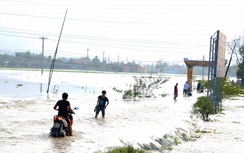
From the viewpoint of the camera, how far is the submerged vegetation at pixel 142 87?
32094mm

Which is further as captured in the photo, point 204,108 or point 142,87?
point 142,87

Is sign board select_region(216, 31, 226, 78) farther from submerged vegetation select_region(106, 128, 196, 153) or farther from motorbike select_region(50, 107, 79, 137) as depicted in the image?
motorbike select_region(50, 107, 79, 137)

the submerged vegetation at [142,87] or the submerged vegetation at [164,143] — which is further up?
the submerged vegetation at [142,87]

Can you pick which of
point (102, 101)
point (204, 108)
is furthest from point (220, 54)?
point (102, 101)

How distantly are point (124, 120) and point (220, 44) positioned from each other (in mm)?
10455

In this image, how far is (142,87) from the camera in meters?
34.1

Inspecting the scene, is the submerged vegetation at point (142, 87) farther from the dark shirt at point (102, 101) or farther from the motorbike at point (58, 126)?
the motorbike at point (58, 126)

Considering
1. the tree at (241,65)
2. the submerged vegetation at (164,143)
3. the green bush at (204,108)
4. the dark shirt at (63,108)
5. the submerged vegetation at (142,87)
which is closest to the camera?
the submerged vegetation at (164,143)

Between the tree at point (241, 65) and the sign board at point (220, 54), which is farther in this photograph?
the tree at point (241, 65)

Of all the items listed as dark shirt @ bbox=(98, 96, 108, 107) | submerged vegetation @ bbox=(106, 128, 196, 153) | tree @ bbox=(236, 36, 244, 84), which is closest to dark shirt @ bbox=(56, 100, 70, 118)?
submerged vegetation @ bbox=(106, 128, 196, 153)

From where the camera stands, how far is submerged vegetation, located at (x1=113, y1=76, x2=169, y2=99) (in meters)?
32.1

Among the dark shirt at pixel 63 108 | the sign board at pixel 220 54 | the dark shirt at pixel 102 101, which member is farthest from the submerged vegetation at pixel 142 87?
the dark shirt at pixel 63 108

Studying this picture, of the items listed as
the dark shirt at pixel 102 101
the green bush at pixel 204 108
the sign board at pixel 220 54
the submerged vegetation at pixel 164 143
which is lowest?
the submerged vegetation at pixel 164 143

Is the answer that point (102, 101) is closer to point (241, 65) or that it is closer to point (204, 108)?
point (204, 108)
